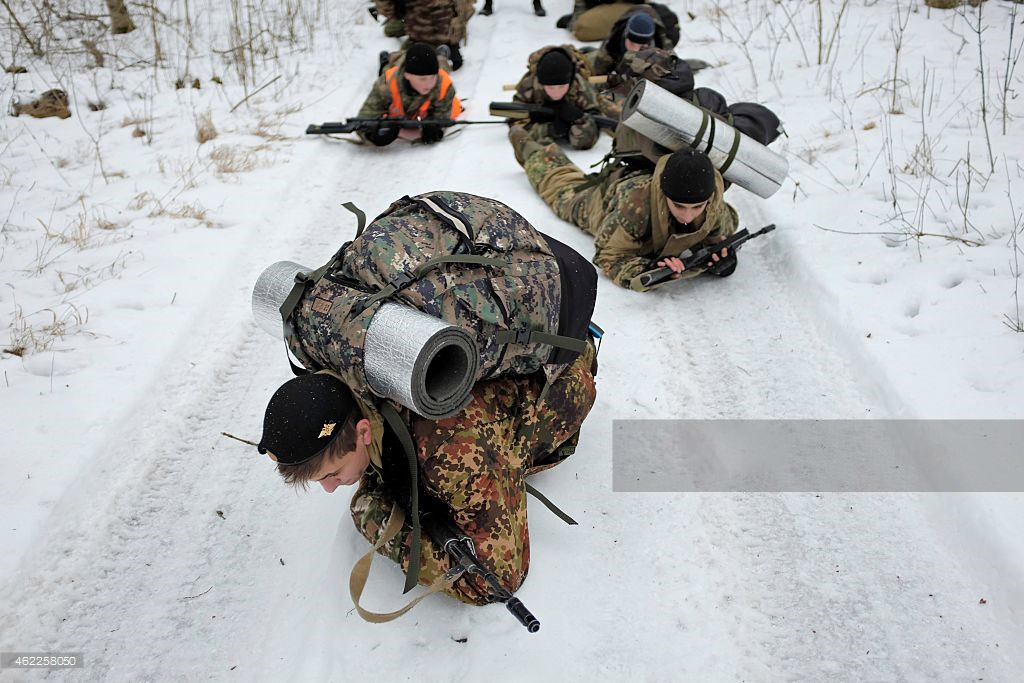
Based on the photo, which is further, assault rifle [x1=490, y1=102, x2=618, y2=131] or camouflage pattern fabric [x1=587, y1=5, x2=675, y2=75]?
camouflage pattern fabric [x1=587, y1=5, x2=675, y2=75]

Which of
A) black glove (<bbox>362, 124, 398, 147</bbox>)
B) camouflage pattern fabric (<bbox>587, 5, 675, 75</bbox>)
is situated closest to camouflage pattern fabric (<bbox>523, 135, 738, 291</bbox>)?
black glove (<bbox>362, 124, 398, 147</bbox>)

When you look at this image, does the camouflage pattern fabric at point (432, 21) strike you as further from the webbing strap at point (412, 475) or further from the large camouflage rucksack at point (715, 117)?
the webbing strap at point (412, 475)

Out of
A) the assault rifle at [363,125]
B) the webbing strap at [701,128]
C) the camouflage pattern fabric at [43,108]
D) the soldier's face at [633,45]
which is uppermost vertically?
the webbing strap at [701,128]

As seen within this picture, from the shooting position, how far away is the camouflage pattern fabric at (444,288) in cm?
219

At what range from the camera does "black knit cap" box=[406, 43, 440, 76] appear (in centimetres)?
593

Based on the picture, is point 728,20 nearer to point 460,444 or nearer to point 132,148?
point 132,148

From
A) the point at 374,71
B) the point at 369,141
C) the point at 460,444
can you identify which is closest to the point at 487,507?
the point at 460,444

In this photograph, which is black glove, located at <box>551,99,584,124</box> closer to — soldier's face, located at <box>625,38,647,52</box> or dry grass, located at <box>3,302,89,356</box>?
soldier's face, located at <box>625,38,647,52</box>

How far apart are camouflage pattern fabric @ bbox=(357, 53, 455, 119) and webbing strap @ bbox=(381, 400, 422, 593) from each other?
4291 millimetres

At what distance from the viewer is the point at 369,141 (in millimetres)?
5871

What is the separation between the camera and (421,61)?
5.93 metres

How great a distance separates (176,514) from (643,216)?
8.63 ft

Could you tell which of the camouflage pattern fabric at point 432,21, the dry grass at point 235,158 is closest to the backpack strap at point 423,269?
the dry grass at point 235,158

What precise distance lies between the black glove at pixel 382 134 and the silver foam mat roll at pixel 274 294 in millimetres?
3532
